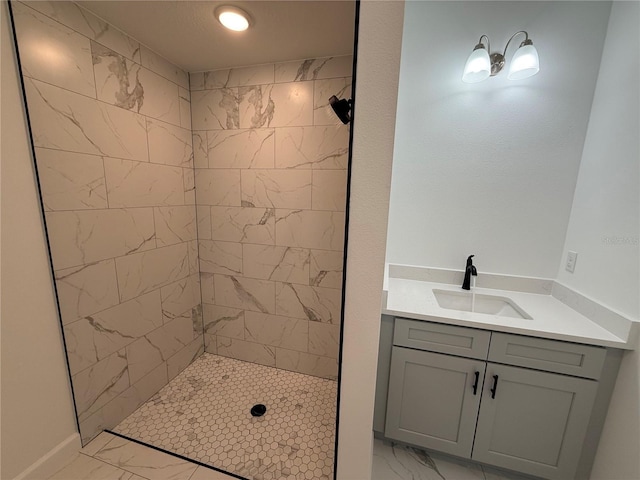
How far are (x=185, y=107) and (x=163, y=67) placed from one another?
260 mm

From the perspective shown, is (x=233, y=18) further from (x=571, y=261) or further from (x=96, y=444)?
(x=96, y=444)

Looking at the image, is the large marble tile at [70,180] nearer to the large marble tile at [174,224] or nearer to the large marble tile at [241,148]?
the large marble tile at [174,224]

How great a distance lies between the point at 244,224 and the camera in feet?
6.52

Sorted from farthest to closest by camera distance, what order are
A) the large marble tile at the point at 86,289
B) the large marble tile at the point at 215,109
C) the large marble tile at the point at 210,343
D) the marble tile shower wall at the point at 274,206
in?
the large marble tile at the point at 210,343, the large marble tile at the point at 215,109, the marble tile shower wall at the point at 274,206, the large marble tile at the point at 86,289

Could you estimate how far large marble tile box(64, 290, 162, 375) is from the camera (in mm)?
1371

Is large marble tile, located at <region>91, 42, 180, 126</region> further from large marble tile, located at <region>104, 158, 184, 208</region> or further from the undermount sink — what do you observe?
the undermount sink

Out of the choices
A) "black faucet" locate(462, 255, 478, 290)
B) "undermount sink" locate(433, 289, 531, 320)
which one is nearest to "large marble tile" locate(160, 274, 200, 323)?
"undermount sink" locate(433, 289, 531, 320)

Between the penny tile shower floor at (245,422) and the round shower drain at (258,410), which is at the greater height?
the round shower drain at (258,410)

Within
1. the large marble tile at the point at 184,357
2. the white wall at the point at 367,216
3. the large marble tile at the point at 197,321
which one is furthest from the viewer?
the large marble tile at the point at 197,321

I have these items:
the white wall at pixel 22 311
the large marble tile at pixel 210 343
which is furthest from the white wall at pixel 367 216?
the large marble tile at pixel 210 343

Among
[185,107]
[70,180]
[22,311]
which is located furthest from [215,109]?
[22,311]

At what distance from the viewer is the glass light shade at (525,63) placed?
1398mm

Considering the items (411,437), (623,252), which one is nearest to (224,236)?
(411,437)

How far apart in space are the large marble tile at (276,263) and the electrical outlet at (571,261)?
1621mm
